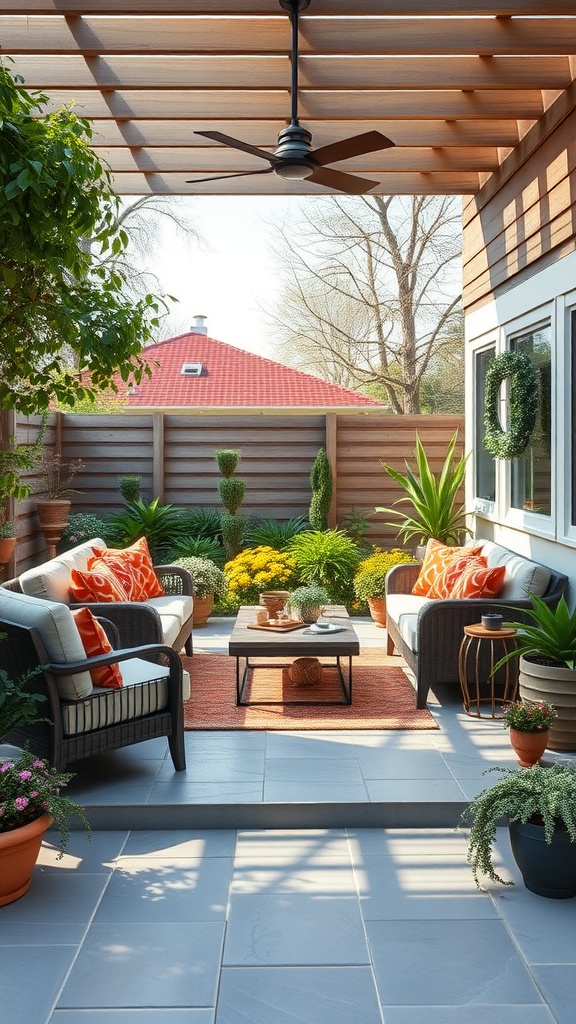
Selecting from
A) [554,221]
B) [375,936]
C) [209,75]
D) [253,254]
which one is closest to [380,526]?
[554,221]

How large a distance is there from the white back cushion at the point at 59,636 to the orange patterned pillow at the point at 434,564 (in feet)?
9.53

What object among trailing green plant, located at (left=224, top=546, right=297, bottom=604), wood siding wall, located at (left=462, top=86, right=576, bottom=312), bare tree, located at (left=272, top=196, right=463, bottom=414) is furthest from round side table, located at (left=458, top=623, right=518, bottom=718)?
bare tree, located at (left=272, top=196, right=463, bottom=414)

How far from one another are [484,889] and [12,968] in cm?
154

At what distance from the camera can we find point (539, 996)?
96.2 inches

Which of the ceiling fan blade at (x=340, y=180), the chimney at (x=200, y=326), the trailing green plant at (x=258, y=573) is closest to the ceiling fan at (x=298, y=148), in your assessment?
the ceiling fan blade at (x=340, y=180)

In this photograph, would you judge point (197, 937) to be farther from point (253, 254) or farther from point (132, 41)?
point (253, 254)

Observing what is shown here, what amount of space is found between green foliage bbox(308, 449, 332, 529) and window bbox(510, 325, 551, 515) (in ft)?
8.85

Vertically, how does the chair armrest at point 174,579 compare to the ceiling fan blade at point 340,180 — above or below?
below

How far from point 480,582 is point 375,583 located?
198cm

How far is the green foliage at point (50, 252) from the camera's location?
284 cm

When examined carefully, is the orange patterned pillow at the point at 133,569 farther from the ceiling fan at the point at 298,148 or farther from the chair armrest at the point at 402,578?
the ceiling fan at the point at 298,148

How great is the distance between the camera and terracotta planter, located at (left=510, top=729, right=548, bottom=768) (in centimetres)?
393

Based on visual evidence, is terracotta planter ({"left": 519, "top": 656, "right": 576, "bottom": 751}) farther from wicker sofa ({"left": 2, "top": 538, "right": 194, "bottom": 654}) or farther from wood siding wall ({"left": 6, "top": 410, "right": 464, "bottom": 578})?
wood siding wall ({"left": 6, "top": 410, "right": 464, "bottom": 578})

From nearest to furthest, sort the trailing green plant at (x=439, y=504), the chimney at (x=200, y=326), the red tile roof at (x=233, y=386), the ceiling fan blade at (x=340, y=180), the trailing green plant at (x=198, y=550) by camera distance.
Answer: the ceiling fan blade at (x=340, y=180)
the trailing green plant at (x=439, y=504)
the trailing green plant at (x=198, y=550)
the red tile roof at (x=233, y=386)
the chimney at (x=200, y=326)
